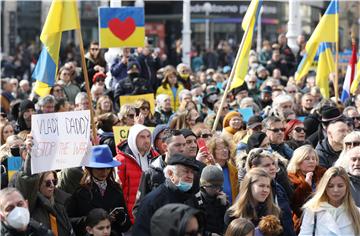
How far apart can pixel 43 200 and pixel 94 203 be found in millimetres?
593

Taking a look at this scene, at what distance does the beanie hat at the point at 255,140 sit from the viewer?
10.0 meters

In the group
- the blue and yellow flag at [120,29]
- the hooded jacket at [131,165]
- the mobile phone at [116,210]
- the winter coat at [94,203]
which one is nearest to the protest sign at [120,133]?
the hooded jacket at [131,165]

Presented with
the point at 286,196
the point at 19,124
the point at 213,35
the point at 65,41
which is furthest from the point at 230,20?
the point at 286,196

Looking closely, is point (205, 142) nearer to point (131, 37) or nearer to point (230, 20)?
point (131, 37)

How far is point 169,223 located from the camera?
18.4 feet

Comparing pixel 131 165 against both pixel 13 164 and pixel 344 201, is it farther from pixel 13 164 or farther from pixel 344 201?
pixel 344 201

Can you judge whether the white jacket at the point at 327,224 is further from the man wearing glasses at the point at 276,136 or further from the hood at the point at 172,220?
the man wearing glasses at the point at 276,136

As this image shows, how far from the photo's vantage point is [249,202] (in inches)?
318

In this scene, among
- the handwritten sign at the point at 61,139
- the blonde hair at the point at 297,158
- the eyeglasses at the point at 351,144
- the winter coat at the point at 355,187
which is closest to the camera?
the handwritten sign at the point at 61,139

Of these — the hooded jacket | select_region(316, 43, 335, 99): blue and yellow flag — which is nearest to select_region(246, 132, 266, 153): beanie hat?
the hooded jacket

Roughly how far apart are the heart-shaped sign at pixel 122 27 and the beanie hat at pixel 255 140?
5.56 m

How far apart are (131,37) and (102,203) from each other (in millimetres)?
7253

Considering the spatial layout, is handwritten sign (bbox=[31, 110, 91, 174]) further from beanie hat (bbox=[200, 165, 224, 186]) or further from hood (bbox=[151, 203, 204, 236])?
hood (bbox=[151, 203, 204, 236])

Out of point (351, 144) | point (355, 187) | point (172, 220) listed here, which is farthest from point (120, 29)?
point (172, 220)
